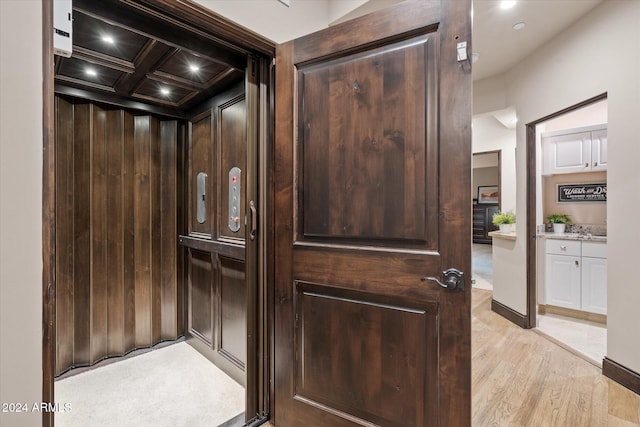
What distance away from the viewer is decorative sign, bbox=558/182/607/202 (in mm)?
3660

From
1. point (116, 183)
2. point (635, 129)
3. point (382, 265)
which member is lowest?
point (382, 265)

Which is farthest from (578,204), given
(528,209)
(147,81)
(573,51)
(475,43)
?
(147,81)

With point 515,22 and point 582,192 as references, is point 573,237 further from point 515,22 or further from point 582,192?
point 515,22

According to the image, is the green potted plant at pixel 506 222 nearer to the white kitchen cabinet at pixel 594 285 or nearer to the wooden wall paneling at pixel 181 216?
the white kitchen cabinet at pixel 594 285

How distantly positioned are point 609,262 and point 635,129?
0.99 m

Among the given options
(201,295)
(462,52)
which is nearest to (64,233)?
(201,295)

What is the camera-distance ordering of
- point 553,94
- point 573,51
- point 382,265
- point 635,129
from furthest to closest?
point 553,94 < point 573,51 < point 635,129 < point 382,265

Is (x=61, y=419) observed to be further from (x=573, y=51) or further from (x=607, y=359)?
(x=573, y=51)

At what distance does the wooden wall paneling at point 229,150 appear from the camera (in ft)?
7.68

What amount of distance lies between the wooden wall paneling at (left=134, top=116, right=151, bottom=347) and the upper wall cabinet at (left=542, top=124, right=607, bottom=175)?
464 cm

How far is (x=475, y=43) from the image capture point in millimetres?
3055

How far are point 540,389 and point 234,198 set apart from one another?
103 inches

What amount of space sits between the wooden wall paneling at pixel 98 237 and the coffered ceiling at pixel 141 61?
32 cm

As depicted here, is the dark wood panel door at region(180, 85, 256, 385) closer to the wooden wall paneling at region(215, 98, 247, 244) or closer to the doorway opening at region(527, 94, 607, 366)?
the wooden wall paneling at region(215, 98, 247, 244)
